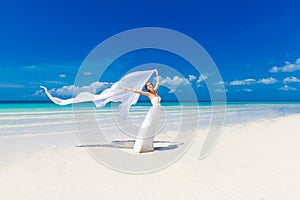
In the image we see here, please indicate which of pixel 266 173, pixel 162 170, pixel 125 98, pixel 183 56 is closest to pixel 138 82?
pixel 125 98

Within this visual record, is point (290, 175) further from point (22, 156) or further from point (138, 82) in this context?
point (22, 156)

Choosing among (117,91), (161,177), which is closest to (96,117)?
(117,91)

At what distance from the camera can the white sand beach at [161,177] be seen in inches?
189

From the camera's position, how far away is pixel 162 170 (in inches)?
249

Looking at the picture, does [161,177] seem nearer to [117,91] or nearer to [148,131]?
[148,131]

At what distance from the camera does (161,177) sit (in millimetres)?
5785

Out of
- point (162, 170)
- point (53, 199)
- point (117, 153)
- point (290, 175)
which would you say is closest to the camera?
point (53, 199)

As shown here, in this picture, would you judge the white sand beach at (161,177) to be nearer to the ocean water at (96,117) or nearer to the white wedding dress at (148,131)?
the white wedding dress at (148,131)

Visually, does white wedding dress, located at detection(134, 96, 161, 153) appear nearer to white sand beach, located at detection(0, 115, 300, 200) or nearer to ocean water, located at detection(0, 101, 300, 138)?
white sand beach, located at detection(0, 115, 300, 200)

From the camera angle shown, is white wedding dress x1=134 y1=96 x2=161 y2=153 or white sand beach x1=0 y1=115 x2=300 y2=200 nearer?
white sand beach x1=0 y1=115 x2=300 y2=200

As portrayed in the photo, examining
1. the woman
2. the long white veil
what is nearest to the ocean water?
the long white veil

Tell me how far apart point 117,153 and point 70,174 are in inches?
94.2

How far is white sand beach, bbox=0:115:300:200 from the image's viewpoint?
479 cm

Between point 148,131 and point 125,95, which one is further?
point 125,95
